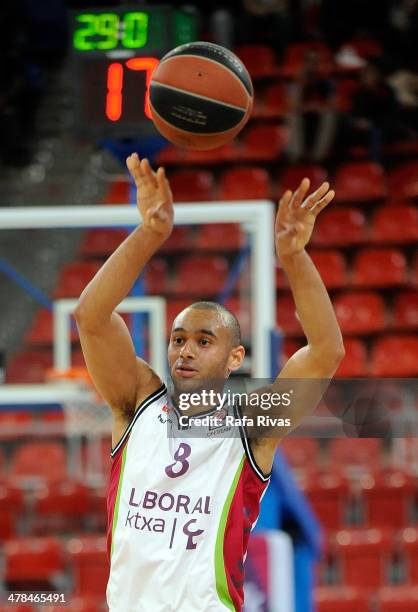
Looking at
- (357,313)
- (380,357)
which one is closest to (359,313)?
(357,313)

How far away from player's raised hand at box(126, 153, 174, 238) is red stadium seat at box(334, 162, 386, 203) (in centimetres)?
776

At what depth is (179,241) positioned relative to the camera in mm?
10484

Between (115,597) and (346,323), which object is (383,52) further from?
(115,597)

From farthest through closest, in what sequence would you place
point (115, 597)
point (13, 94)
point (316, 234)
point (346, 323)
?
point (13, 94) → point (316, 234) → point (346, 323) → point (115, 597)

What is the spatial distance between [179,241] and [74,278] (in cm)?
120

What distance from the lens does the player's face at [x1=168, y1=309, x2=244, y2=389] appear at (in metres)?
3.30

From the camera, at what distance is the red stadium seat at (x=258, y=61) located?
11.7 m

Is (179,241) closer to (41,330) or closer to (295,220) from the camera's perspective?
(41,330)

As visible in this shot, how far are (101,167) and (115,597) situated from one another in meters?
8.19

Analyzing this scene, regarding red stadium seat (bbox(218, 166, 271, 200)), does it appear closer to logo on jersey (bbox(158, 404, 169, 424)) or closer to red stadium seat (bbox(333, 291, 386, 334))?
red stadium seat (bbox(333, 291, 386, 334))

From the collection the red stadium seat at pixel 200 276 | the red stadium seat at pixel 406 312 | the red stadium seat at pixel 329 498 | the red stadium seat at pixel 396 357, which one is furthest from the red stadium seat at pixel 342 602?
the red stadium seat at pixel 406 312

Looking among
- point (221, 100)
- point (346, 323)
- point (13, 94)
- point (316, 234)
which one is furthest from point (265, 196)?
point (221, 100)

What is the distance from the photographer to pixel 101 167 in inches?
437

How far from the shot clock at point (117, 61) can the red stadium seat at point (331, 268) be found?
4.75 metres
